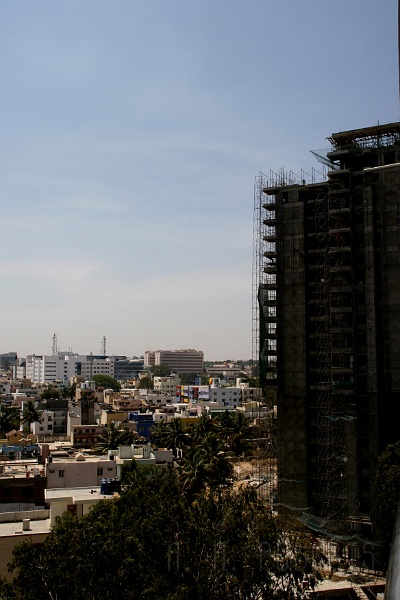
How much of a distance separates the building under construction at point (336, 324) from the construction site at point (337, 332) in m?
0.08

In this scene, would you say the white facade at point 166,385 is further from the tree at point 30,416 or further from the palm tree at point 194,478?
the palm tree at point 194,478

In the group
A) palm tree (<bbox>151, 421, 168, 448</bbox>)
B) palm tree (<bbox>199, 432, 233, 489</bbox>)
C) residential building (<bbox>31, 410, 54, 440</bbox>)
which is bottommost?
residential building (<bbox>31, 410, 54, 440</bbox>)

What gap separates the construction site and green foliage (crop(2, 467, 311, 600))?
758 inches

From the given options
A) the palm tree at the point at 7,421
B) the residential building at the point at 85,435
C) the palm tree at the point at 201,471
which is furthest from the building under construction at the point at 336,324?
the palm tree at the point at 7,421

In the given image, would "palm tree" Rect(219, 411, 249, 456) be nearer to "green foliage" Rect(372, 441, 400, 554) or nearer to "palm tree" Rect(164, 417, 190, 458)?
"palm tree" Rect(164, 417, 190, 458)

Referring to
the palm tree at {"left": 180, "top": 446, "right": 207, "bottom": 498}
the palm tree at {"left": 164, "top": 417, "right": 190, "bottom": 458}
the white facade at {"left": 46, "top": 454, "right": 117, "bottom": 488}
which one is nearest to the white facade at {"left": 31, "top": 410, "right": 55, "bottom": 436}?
the palm tree at {"left": 164, "top": 417, "right": 190, "bottom": 458}

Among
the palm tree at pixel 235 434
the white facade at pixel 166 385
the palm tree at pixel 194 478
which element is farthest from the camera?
the white facade at pixel 166 385

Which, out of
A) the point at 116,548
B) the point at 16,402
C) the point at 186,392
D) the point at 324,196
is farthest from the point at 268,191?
the point at 186,392

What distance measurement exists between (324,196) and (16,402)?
96785 millimetres

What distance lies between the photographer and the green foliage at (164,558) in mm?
22781

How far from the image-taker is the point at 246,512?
1063 inches

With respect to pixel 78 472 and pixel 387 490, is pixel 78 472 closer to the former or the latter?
pixel 78 472

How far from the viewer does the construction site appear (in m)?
45.3

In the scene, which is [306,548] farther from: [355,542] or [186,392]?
[186,392]
